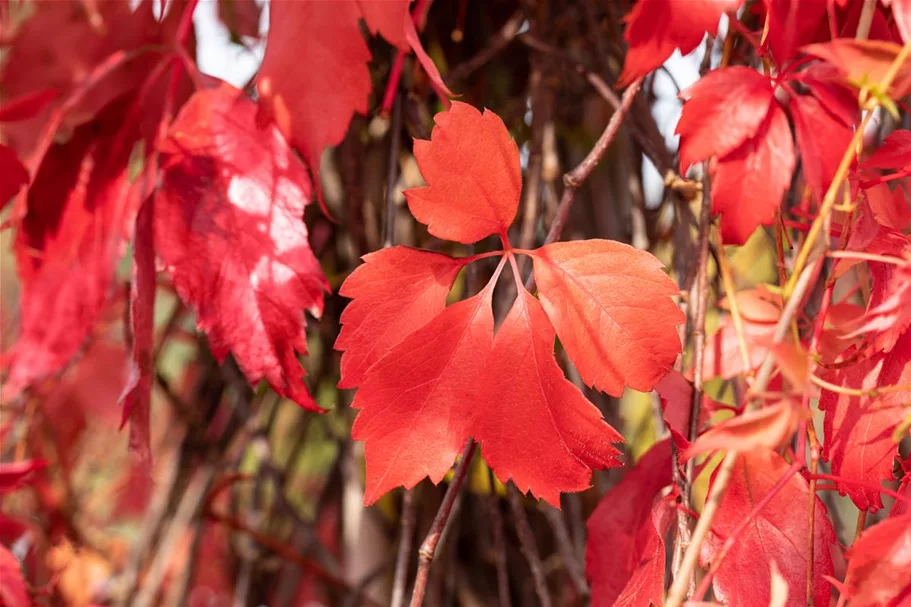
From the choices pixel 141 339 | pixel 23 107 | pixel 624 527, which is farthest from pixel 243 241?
pixel 624 527

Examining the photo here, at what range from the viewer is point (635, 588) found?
1.31 ft

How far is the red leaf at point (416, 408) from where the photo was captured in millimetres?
398

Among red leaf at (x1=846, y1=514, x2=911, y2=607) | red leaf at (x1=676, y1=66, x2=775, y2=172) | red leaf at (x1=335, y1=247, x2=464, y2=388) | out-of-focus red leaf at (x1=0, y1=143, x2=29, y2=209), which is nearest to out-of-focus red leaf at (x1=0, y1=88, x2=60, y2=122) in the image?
out-of-focus red leaf at (x1=0, y1=143, x2=29, y2=209)

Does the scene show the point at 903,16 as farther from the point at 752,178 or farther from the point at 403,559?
the point at 403,559

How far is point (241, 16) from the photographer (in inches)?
27.6

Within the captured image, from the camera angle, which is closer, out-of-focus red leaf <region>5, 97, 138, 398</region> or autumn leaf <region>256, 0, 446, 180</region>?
autumn leaf <region>256, 0, 446, 180</region>

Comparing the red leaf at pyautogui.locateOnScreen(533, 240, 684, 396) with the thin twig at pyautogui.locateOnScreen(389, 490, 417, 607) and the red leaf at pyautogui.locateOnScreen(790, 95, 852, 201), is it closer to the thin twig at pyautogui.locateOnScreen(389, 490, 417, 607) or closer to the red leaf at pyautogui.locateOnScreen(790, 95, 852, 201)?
the red leaf at pyautogui.locateOnScreen(790, 95, 852, 201)

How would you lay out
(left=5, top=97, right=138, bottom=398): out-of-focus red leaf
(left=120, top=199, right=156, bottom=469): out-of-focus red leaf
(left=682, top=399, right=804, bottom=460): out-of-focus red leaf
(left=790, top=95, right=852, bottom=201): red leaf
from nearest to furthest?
1. (left=682, top=399, right=804, bottom=460): out-of-focus red leaf
2. (left=790, top=95, right=852, bottom=201): red leaf
3. (left=120, top=199, right=156, bottom=469): out-of-focus red leaf
4. (left=5, top=97, right=138, bottom=398): out-of-focus red leaf

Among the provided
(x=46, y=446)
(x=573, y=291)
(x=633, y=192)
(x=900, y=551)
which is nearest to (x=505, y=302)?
(x=633, y=192)

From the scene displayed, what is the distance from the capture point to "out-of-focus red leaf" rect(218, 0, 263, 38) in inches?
27.2

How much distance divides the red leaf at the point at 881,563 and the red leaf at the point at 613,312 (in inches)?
4.3

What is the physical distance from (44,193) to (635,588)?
520 mm

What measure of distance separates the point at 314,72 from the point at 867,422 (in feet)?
1.12

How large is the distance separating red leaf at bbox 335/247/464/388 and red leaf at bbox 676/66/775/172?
0.13m
